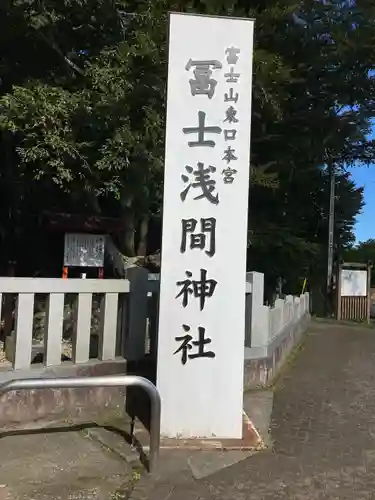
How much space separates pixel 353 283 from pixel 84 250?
12.2 meters

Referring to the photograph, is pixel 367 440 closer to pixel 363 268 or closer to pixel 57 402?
pixel 57 402

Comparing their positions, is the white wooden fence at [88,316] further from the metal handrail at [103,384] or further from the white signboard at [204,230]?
the metal handrail at [103,384]

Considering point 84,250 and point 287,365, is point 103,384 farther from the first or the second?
Result: point 84,250

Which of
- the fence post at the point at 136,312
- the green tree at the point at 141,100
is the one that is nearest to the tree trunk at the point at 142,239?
the green tree at the point at 141,100

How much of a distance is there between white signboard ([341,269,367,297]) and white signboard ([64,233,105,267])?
11.6m

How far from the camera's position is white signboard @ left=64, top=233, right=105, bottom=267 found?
1050 centimetres

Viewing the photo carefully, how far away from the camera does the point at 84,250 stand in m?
10.5

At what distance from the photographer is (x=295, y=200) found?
54.9 ft

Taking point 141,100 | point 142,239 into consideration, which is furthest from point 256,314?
point 142,239

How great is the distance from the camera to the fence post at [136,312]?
606 cm

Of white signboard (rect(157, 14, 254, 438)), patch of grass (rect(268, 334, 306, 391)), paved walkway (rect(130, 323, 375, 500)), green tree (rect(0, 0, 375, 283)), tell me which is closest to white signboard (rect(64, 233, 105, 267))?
green tree (rect(0, 0, 375, 283))

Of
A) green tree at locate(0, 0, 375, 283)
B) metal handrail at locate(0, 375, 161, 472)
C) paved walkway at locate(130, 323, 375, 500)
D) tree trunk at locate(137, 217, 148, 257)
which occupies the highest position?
green tree at locate(0, 0, 375, 283)

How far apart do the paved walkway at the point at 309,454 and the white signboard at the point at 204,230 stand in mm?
642

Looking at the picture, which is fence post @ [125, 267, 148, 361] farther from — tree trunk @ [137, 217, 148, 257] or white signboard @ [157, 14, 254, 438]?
tree trunk @ [137, 217, 148, 257]
